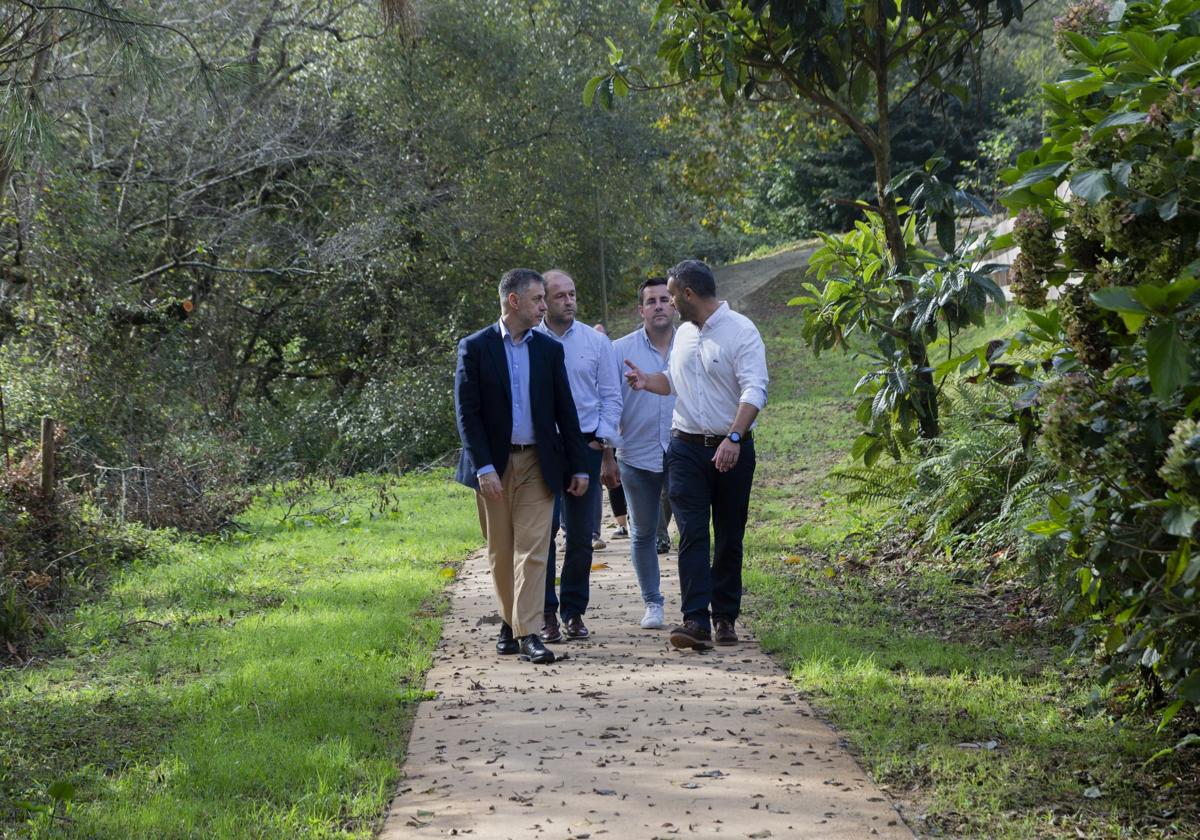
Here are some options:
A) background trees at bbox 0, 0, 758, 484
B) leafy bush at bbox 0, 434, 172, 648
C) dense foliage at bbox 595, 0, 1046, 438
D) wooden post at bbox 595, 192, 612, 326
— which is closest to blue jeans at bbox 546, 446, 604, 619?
dense foliage at bbox 595, 0, 1046, 438

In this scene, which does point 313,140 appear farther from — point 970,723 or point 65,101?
point 970,723

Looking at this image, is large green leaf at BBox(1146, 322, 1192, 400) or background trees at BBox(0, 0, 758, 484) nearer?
large green leaf at BBox(1146, 322, 1192, 400)

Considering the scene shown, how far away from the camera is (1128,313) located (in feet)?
12.4

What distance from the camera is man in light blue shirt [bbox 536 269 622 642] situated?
8.00 metres

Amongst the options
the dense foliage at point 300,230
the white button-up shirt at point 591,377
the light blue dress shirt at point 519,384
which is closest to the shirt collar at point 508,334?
the light blue dress shirt at point 519,384

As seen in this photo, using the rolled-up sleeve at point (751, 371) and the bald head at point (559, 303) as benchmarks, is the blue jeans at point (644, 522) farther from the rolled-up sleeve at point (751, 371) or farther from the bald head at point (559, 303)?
the rolled-up sleeve at point (751, 371)

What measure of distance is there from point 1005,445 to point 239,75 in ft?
20.0

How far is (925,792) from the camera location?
496 centimetres

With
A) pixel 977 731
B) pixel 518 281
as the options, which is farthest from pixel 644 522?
pixel 977 731

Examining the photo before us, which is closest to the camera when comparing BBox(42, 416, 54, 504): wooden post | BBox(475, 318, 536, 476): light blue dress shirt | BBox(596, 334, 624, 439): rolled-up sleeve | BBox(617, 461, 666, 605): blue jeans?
BBox(475, 318, 536, 476): light blue dress shirt

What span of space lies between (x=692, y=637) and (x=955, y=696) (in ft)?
5.78

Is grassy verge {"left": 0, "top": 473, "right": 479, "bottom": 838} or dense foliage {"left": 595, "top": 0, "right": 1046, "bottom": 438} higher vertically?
dense foliage {"left": 595, "top": 0, "right": 1046, "bottom": 438}

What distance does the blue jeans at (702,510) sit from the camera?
7.57 metres

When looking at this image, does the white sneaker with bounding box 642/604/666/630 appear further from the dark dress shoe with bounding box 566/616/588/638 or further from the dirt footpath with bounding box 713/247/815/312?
the dirt footpath with bounding box 713/247/815/312
